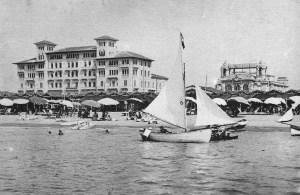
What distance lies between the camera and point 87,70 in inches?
3548

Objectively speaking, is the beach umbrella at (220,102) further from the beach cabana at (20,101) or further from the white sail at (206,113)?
the beach cabana at (20,101)

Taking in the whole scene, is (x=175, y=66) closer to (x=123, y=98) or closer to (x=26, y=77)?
(x=123, y=98)

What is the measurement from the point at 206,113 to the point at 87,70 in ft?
210

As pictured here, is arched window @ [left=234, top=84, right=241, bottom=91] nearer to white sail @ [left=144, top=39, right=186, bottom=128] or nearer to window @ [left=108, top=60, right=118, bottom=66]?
window @ [left=108, top=60, right=118, bottom=66]

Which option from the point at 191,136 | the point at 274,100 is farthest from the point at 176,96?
the point at 274,100

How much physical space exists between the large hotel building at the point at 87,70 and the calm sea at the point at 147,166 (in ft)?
181

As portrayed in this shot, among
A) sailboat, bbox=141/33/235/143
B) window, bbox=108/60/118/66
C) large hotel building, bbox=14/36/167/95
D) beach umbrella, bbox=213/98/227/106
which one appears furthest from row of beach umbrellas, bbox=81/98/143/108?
window, bbox=108/60/118/66

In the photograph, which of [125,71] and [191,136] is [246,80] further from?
[191,136]

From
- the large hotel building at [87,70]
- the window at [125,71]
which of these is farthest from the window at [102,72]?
the window at [125,71]

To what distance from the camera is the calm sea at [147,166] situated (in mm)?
15562

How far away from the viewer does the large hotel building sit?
86000 millimetres

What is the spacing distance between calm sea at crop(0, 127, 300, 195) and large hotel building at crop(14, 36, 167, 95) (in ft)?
181

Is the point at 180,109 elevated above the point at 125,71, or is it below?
below

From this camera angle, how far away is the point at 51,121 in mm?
47969
